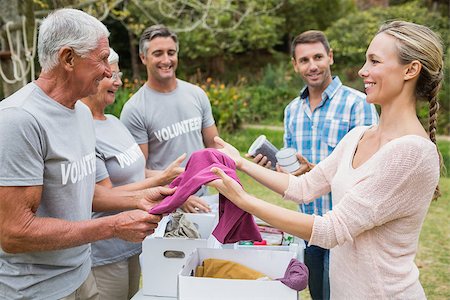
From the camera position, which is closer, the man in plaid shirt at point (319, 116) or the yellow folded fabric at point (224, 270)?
the yellow folded fabric at point (224, 270)

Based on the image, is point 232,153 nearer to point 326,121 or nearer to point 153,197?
point 153,197

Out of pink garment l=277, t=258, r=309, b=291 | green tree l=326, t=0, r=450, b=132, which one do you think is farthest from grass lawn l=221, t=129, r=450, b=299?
green tree l=326, t=0, r=450, b=132

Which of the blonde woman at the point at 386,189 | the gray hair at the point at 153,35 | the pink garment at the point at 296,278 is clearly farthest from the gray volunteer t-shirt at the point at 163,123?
the pink garment at the point at 296,278

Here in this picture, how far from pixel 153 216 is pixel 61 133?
1.52ft

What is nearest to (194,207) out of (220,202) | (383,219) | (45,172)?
(220,202)

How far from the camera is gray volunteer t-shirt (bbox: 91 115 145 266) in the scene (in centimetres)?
252

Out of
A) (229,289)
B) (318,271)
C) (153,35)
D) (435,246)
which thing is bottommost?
(435,246)

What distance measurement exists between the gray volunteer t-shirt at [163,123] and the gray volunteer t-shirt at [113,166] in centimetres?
60

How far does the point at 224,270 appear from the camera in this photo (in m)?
2.00

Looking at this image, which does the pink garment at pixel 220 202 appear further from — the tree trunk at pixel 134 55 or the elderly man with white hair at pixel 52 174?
the tree trunk at pixel 134 55

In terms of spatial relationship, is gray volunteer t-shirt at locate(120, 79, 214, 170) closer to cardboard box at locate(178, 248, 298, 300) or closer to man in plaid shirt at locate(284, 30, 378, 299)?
man in plaid shirt at locate(284, 30, 378, 299)

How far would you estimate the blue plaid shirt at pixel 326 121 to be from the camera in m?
3.07

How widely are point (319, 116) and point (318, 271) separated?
3.16ft

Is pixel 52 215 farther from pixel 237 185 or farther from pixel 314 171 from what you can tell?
pixel 314 171
